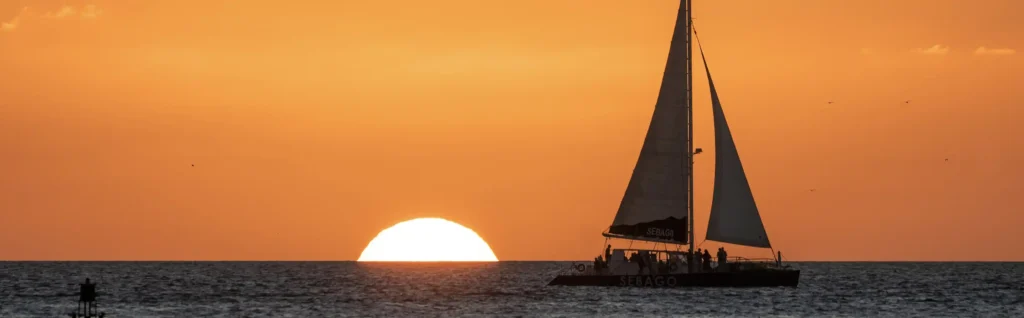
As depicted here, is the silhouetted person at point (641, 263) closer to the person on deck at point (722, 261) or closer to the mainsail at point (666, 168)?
the mainsail at point (666, 168)

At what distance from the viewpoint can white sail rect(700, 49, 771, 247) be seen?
83250 mm

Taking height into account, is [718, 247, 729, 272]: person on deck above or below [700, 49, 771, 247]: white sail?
below

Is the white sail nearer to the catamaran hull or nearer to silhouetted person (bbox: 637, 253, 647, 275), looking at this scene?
the catamaran hull

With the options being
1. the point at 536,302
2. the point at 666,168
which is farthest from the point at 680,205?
the point at 536,302

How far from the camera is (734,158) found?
84500mm

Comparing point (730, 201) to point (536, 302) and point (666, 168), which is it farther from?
point (536, 302)

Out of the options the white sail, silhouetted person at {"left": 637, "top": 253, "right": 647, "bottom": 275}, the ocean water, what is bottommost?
the ocean water

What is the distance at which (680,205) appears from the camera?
8412 centimetres

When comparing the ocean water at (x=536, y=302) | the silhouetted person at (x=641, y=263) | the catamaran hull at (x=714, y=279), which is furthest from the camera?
the silhouetted person at (x=641, y=263)

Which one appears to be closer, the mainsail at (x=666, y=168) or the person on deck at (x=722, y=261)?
the person on deck at (x=722, y=261)

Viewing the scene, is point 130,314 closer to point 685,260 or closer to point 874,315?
point 685,260

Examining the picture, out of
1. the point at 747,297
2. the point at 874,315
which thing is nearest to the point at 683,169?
the point at 747,297

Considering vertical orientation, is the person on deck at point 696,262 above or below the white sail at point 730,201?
below

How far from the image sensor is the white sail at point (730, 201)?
83.2 meters
